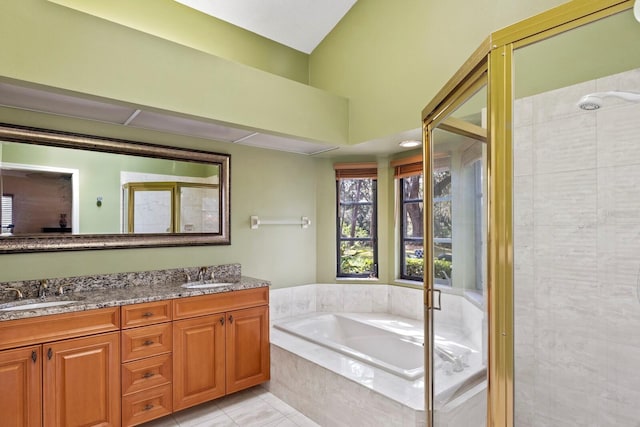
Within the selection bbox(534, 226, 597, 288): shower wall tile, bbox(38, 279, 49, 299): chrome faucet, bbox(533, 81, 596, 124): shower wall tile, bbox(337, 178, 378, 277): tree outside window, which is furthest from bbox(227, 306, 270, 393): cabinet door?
bbox(533, 81, 596, 124): shower wall tile

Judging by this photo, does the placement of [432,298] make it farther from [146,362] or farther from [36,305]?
[36,305]

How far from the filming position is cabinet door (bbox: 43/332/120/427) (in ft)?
6.45

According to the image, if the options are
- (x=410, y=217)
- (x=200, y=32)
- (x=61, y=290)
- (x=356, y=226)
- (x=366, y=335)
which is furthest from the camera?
(x=356, y=226)

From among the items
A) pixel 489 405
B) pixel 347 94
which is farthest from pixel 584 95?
pixel 347 94

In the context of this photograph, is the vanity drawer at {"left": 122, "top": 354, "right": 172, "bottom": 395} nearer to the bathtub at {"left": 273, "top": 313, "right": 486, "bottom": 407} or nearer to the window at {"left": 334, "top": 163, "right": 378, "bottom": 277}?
the bathtub at {"left": 273, "top": 313, "right": 486, "bottom": 407}

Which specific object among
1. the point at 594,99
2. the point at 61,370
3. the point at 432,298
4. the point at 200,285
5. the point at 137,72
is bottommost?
the point at 61,370

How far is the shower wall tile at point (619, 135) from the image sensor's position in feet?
4.07

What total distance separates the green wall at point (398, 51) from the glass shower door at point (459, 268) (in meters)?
1.00

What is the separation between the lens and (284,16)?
3311 mm

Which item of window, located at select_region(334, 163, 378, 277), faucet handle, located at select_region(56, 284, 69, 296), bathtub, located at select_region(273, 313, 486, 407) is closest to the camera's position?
bathtub, located at select_region(273, 313, 486, 407)

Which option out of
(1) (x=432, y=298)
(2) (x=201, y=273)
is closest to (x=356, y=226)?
(2) (x=201, y=273)

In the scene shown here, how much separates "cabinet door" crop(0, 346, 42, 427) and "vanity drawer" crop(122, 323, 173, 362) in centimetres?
44

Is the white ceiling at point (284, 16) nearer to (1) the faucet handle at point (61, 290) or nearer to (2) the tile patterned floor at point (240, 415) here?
(1) the faucet handle at point (61, 290)

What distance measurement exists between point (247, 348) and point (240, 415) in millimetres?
471
